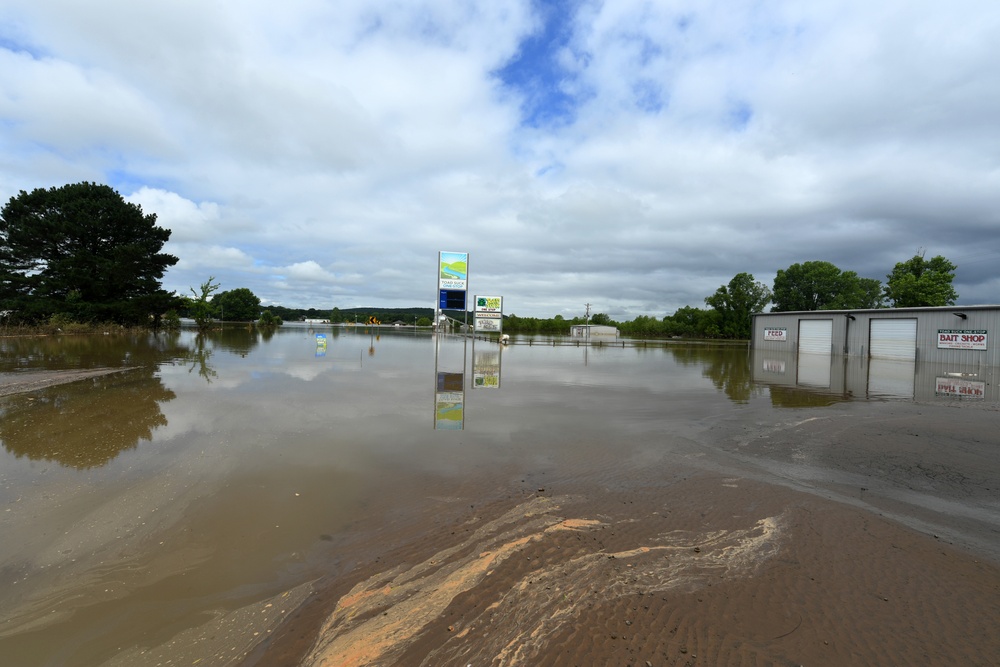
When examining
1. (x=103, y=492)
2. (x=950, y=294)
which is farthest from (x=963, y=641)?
(x=950, y=294)

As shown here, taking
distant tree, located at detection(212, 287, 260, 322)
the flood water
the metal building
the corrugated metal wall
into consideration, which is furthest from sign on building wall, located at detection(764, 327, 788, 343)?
distant tree, located at detection(212, 287, 260, 322)

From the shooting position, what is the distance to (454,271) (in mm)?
33031

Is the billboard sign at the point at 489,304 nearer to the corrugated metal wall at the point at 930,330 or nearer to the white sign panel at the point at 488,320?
the white sign panel at the point at 488,320

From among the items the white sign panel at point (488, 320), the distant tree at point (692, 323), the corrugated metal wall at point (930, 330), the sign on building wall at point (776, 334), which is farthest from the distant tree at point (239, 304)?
the corrugated metal wall at point (930, 330)

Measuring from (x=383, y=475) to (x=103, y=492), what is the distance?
304 cm

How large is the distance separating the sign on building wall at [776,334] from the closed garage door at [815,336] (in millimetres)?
1810

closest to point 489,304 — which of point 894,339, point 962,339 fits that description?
point 894,339

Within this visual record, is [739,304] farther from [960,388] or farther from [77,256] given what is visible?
[77,256]

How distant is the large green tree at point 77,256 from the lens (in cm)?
3180

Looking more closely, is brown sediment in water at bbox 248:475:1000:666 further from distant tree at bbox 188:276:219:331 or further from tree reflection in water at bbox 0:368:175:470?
distant tree at bbox 188:276:219:331

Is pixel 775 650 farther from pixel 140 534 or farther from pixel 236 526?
pixel 140 534

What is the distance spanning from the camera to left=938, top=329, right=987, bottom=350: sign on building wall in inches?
1067

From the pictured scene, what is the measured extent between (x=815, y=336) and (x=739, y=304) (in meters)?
49.7

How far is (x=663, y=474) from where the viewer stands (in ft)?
20.8
